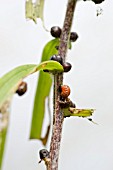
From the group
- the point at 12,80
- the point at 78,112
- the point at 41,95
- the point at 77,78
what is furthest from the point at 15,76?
the point at 77,78

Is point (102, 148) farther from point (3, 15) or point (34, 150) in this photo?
point (3, 15)

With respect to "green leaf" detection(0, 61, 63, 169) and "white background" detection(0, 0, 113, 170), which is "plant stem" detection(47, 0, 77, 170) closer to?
"green leaf" detection(0, 61, 63, 169)

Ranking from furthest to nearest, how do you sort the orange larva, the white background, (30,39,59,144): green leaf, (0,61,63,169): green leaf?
the white background < (30,39,59,144): green leaf < the orange larva < (0,61,63,169): green leaf

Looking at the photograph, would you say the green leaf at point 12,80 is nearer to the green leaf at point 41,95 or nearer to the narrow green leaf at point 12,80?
the narrow green leaf at point 12,80

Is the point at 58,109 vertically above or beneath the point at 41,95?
beneath

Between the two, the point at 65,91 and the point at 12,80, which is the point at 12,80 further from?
the point at 65,91

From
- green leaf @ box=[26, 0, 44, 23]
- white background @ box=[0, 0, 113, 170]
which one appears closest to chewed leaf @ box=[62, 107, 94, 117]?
green leaf @ box=[26, 0, 44, 23]

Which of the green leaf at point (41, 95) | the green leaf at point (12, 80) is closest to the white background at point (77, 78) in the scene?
the green leaf at point (41, 95)
